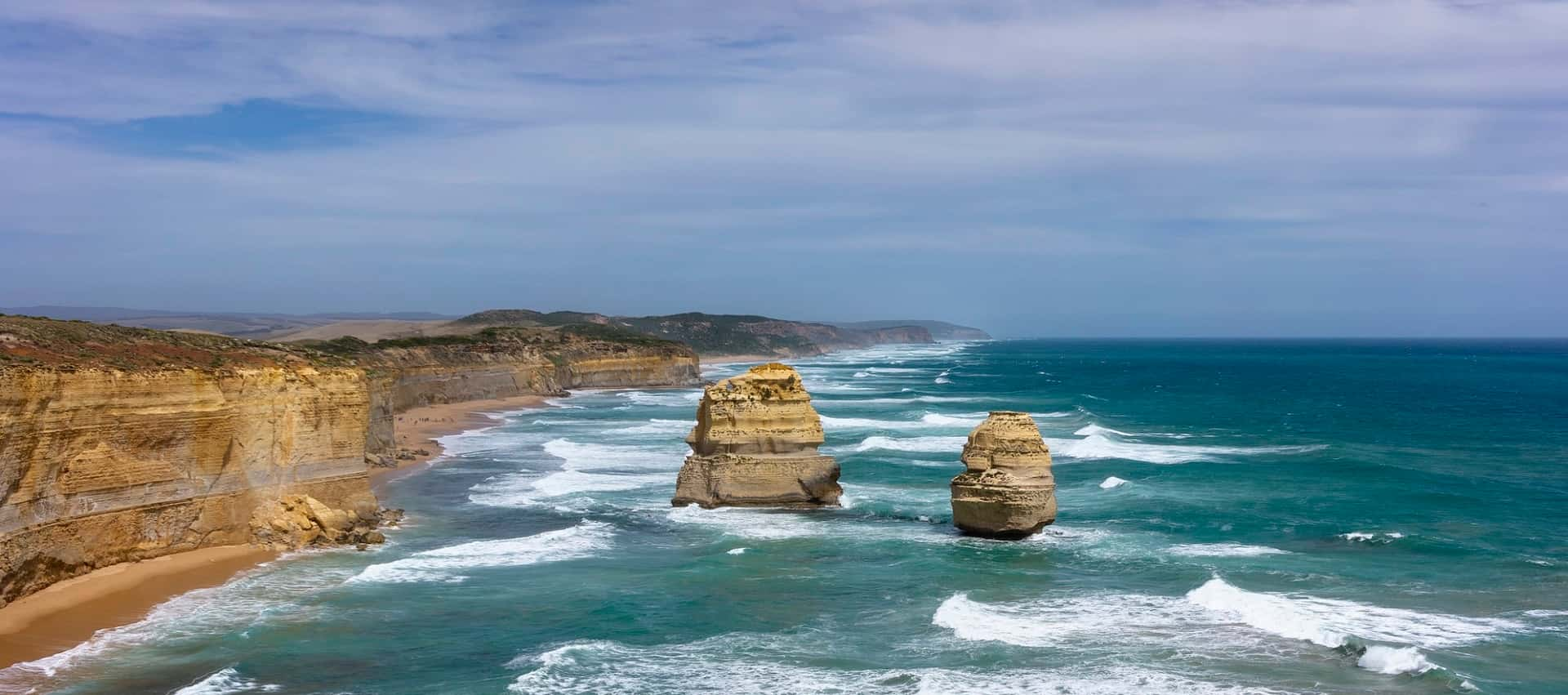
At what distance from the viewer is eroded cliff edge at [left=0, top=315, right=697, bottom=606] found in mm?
21062

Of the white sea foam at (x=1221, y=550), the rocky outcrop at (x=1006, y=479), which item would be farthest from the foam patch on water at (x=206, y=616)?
the white sea foam at (x=1221, y=550)

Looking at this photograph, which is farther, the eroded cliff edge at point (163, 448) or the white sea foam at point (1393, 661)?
the eroded cliff edge at point (163, 448)

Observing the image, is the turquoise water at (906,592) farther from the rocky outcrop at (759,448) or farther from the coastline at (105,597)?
the rocky outcrop at (759,448)

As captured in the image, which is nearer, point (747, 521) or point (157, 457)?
point (157, 457)

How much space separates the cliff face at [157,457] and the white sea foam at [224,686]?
5.11 metres

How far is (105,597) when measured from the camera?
21.5 metres

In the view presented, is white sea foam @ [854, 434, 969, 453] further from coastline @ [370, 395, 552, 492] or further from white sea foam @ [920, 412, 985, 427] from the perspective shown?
coastline @ [370, 395, 552, 492]

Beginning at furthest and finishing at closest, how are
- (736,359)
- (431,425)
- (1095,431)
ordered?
(736,359) → (431,425) → (1095,431)

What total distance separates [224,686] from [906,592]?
11358 mm

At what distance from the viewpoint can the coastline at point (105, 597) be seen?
19.1 metres

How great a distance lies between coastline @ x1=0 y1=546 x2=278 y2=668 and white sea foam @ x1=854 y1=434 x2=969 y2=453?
84.8 ft

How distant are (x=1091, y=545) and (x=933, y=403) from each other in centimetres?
4712

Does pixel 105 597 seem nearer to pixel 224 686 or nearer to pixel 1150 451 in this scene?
pixel 224 686

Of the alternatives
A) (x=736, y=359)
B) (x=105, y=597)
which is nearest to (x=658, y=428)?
(x=105, y=597)
